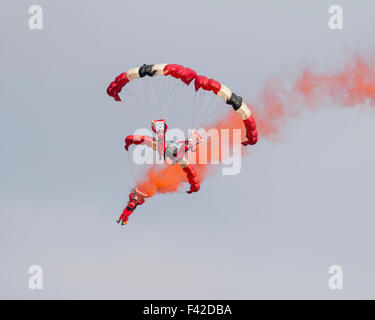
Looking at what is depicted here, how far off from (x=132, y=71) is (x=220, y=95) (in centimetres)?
742

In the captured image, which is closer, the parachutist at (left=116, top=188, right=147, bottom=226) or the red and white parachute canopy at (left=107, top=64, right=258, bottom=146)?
the red and white parachute canopy at (left=107, top=64, right=258, bottom=146)

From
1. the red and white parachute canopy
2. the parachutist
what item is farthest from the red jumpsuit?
the red and white parachute canopy

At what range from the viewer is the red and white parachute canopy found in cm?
5456

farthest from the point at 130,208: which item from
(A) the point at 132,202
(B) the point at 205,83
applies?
(B) the point at 205,83

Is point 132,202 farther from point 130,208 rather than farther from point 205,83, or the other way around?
point 205,83

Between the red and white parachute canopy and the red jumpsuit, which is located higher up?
the red and white parachute canopy

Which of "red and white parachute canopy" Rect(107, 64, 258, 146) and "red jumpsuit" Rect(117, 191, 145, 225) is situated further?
"red jumpsuit" Rect(117, 191, 145, 225)

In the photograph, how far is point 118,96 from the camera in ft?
195

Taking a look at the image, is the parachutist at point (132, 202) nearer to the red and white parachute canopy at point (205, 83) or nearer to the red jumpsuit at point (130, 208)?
the red jumpsuit at point (130, 208)

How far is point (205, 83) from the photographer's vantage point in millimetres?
54438

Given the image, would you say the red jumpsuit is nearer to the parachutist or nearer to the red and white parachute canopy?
the parachutist

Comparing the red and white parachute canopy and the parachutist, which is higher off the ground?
the red and white parachute canopy
